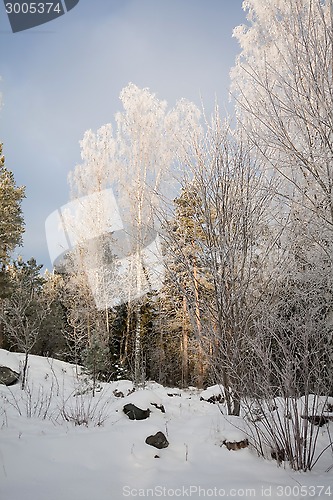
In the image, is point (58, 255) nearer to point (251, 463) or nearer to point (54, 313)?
point (54, 313)

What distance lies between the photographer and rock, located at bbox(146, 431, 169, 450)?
3.39 m

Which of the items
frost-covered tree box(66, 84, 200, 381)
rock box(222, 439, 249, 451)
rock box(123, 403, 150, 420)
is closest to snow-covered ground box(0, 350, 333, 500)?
rock box(222, 439, 249, 451)

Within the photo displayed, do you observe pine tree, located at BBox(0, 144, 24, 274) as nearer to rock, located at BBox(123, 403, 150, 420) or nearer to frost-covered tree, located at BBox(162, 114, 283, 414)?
rock, located at BBox(123, 403, 150, 420)

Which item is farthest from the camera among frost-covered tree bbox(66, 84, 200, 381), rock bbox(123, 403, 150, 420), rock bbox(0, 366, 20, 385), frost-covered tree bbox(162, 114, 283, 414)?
frost-covered tree bbox(66, 84, 200, 381)

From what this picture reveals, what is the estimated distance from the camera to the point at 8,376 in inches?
377

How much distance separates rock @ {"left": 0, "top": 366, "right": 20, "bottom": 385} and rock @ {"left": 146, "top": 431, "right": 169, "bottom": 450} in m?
7.33

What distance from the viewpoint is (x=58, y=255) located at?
53.9ft

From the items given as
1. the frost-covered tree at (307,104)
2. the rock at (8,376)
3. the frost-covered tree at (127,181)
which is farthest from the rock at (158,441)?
the rock at (8,376)

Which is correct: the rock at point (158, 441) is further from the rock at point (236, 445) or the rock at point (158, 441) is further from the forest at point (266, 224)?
the forest at point (266, 224)

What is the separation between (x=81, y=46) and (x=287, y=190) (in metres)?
4.40

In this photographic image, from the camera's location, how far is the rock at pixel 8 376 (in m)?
9.42

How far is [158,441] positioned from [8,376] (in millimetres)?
7703

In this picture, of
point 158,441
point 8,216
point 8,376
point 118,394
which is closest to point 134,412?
point 158,441

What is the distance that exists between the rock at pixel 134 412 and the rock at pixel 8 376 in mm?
6209
